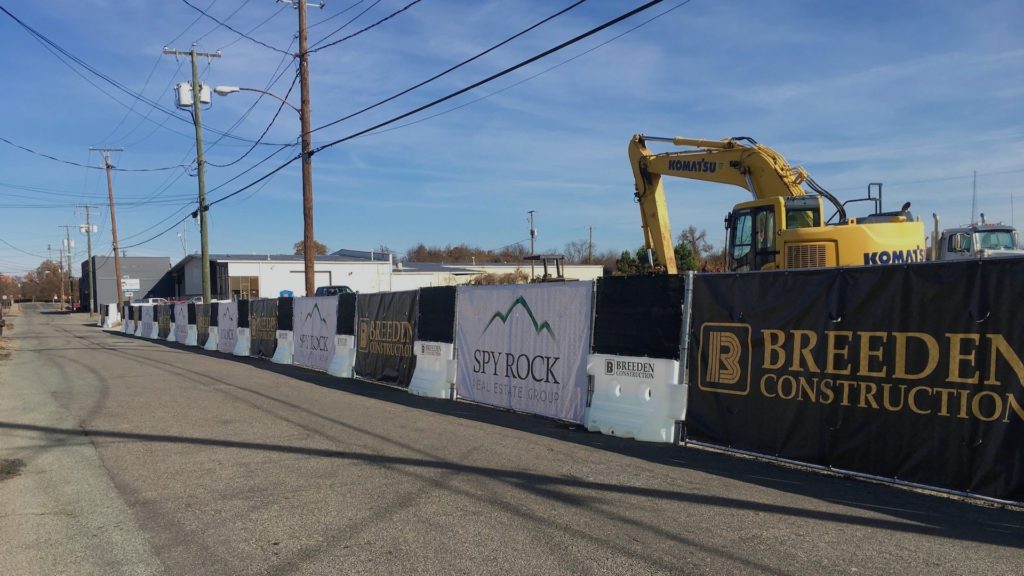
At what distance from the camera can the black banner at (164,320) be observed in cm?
3525

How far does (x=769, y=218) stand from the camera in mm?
13156

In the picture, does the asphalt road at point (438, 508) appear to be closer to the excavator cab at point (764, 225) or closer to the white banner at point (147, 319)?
the excavator cab at point (764, 225)

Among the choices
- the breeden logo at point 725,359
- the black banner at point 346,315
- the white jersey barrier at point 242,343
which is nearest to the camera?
the breeden logo at point 725,359

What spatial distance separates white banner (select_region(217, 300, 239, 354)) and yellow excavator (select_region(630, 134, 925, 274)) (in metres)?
15.6

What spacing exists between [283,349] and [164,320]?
1845 cm

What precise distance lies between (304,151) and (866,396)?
19.2 m

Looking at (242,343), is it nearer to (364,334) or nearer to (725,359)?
(364,334)

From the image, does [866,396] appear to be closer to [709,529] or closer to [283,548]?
[709,529]

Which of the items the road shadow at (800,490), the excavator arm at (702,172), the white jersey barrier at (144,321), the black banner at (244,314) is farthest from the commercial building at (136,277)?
the road shadow at (800,490)

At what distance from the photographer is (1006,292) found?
229 inches

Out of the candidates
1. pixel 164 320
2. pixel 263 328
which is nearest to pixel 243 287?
pixel 164 320

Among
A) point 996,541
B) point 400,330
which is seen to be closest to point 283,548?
point 996,541

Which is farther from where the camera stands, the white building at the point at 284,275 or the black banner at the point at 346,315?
the white building at the point at 284,275

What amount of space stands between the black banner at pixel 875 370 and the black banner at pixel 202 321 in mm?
25198
